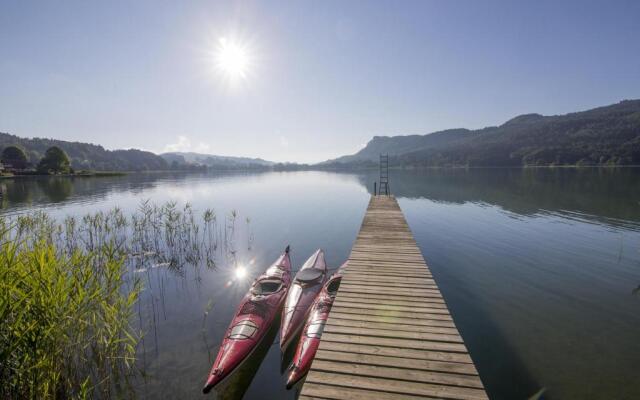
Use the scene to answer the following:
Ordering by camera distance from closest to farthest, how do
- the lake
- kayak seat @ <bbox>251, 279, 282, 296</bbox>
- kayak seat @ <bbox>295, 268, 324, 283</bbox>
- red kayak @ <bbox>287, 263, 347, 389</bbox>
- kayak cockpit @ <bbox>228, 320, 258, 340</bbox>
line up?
red kayak @ <bbox>287, 263, 347, 389</bbox> → the lake → kayak cockpit @ <bbox>228, 320, 258, 340</bbox> → kayak seat @ <bbox>251, 279, 282, 296</bbox> → kayak seat @ <bbox>295, 268, 324, 283</bbox>

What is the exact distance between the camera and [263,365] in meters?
7.83

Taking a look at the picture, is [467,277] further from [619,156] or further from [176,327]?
[619,156]

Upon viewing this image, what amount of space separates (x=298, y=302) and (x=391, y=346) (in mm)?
4518

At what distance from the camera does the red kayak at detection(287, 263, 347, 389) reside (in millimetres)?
6344

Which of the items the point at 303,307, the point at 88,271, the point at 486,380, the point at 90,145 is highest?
the point at 90,145

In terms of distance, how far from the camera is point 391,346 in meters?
5.43

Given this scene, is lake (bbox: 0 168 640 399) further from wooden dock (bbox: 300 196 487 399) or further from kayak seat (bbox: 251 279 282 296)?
wooden dock (bbox: 300 196 487 399)

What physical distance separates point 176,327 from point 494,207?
32.8m

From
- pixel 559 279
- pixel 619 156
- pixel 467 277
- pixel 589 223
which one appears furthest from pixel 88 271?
pixel 619 156

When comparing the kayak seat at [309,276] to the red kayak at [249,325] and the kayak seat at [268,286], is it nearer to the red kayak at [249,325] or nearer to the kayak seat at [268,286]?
the red kayak at [249,325]

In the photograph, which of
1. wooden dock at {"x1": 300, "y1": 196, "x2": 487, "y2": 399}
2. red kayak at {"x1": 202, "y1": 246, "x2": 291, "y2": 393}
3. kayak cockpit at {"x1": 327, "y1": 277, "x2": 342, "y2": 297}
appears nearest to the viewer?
wooden dock at {"x1": 300, "y1": 196, "x2": 487, "y2": 399}

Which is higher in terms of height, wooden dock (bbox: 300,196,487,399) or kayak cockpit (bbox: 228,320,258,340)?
wooden dock (bbox: 300,196,487,399)

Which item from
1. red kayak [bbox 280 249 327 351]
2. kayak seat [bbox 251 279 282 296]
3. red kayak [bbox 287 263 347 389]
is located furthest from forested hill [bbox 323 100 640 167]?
kayak seat [bbox 251 279 282 296]

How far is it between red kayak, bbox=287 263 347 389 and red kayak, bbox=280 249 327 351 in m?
0.78
